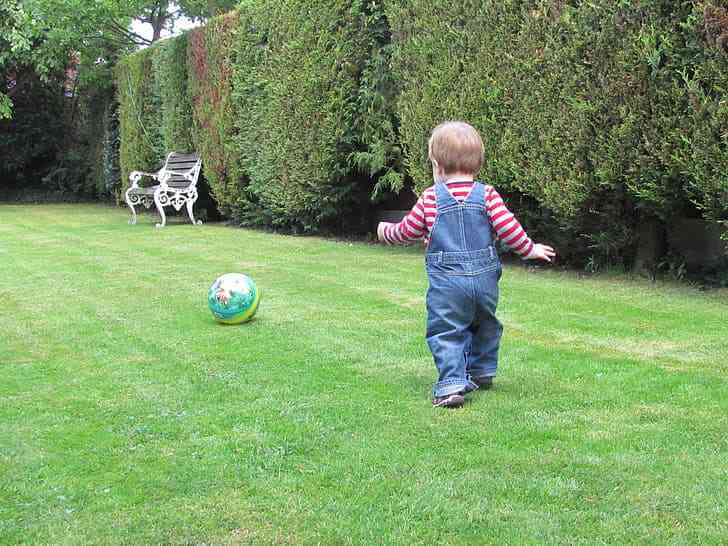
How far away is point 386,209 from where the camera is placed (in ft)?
45.2

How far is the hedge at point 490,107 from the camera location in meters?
7.53

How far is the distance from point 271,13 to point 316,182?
3037mm

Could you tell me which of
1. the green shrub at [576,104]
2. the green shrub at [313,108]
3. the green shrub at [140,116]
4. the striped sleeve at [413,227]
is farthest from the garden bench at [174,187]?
the striped sleeve at [413,227]

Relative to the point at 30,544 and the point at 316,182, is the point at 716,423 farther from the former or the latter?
the point at 316,182

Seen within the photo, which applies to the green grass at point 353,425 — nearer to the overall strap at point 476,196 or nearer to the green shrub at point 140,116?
the overall strap at point 476,196

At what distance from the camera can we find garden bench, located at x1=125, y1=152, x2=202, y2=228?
16.5m

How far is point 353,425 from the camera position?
13.3ft

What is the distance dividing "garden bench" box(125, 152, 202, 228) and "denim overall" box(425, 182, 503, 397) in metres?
11.9

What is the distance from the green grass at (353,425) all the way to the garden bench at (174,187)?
8.79 m

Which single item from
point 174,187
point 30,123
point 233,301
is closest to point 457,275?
point 233,301

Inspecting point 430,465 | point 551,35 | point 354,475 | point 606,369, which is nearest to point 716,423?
point 606,369

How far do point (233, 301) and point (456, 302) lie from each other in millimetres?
2455

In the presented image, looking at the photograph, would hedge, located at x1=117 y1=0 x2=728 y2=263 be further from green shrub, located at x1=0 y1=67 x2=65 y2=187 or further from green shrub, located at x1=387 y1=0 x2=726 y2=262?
green shrub, located at x1=0 y1=67 x2=65 y2=187

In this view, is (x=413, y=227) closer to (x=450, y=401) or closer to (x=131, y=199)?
(x=450, y=401)
